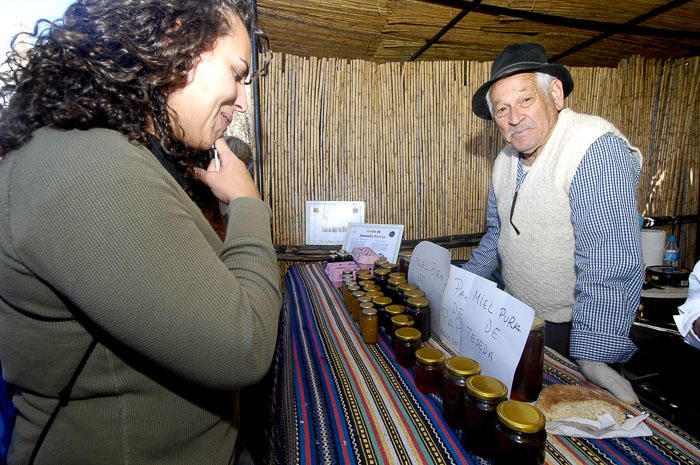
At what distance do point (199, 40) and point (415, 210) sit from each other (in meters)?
2.64

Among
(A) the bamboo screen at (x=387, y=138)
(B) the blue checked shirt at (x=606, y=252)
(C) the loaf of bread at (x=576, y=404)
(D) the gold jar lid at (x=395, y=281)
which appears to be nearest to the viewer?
(C) the loaf of bread at (x=576, y=404)

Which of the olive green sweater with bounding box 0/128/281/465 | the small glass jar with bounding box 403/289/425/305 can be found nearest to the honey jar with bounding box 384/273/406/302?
the small glass jar with bounding box 403/289/425/305

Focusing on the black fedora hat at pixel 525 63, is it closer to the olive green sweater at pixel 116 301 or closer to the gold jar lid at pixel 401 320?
the gold jar lid at pixel 401 320

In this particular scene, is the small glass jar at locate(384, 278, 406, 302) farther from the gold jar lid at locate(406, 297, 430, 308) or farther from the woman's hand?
the woman's hand

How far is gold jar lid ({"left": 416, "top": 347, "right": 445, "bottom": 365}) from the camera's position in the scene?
86 centimetres

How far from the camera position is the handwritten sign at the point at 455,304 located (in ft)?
3.35

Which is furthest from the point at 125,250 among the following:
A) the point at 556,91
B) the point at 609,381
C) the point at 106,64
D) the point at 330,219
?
the point at 330,219

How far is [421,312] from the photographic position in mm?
1137

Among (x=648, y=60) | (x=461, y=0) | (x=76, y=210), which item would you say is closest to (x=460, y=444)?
(x=76, y=210)

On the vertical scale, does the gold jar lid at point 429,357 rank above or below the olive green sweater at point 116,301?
below

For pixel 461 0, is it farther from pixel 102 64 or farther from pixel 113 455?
pixel 113 455

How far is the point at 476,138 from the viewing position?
3146 mm

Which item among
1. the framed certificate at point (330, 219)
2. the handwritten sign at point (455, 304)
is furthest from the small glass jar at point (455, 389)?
the framed certificate at point (330, 219)

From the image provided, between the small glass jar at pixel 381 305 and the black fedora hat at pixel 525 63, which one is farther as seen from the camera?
the black fedora hat at pixel 525 63
